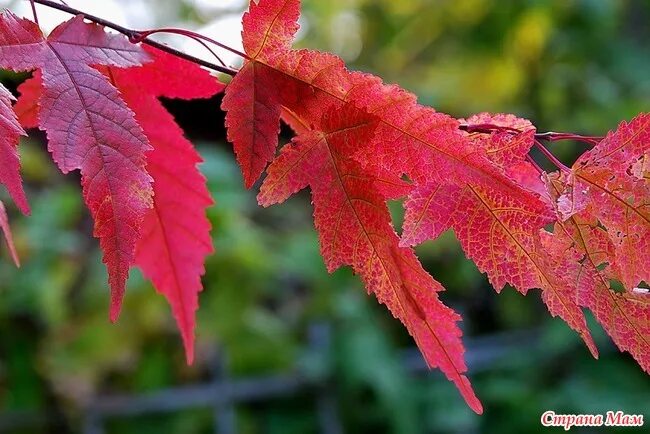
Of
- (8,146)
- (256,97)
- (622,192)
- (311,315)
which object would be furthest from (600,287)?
(311,315)

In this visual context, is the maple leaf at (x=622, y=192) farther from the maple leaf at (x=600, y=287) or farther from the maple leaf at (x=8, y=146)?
the maple leaf at (x=8, y=146)

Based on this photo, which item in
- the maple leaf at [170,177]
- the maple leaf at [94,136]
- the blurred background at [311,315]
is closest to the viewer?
the maple leaf at [94,136]

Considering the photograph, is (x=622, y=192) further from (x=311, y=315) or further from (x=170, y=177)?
(x=311, y=315)

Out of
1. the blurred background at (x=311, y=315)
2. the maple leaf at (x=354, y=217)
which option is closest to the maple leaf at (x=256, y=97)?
the maple leaf at (x=354, y=217)

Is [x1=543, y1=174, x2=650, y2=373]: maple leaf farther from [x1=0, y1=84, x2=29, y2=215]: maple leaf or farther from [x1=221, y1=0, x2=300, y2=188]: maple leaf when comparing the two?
[x1=0, y1=84, x2=29, y2=215]: maple leaf

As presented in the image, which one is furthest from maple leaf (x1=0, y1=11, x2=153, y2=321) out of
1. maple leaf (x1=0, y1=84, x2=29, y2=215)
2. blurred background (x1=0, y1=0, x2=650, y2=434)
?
blurred background (x1=0, y1=0, x2=650, y2=434)

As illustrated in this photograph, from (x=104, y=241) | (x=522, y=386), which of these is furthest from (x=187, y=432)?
(x=104, y=241)
